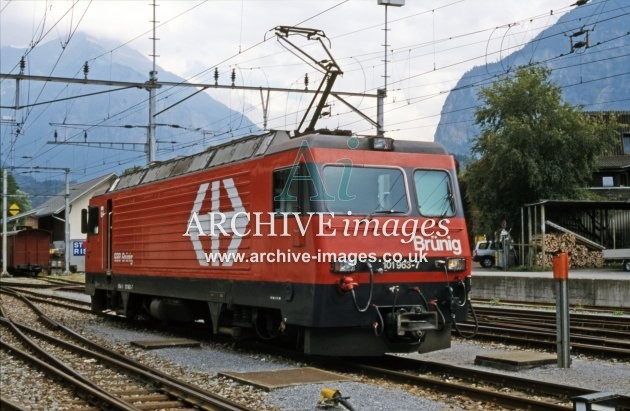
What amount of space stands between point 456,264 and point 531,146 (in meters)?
32.9

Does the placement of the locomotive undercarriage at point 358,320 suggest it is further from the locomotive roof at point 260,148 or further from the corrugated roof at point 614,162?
the corrugated roof at point 614,162

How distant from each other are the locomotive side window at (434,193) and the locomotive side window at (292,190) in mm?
1650

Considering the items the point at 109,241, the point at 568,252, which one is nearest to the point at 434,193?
the point at 109,241

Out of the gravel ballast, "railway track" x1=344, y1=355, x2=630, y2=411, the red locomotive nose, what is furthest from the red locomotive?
the gravel ballast

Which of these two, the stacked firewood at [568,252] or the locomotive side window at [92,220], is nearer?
the locomotive side window at [92,220]

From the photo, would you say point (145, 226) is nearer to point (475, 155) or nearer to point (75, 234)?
point (475, 155)

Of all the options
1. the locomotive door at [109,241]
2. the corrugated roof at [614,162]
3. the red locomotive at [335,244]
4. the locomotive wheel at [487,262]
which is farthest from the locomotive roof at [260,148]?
the corrugated roof at [614,162]

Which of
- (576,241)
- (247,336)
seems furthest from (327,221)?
(576,241)

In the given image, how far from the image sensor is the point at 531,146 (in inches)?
1654

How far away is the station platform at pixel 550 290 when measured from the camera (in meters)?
21.3

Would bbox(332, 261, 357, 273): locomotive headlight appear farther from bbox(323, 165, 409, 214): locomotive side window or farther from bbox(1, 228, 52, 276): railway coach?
bbox(1, 228, 52, 276): railway coach

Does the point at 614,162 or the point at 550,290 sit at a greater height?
the point at 614,162

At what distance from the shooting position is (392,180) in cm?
1066

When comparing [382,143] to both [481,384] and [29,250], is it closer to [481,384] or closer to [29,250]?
[481,384]
